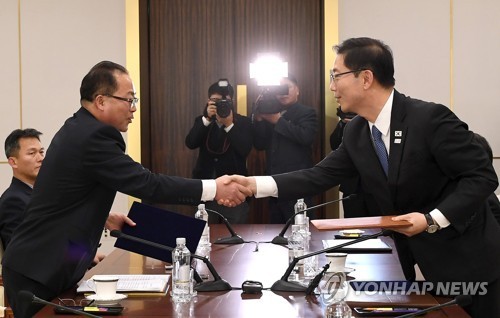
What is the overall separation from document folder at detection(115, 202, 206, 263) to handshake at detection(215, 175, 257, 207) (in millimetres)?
537

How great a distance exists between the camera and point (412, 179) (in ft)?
8.15

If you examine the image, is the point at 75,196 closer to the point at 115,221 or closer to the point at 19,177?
the point at 115,221

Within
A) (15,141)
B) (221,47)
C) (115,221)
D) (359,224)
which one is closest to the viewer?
(359,224)

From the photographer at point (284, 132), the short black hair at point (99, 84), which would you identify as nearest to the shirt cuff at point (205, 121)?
the photographer at point (284, 132)

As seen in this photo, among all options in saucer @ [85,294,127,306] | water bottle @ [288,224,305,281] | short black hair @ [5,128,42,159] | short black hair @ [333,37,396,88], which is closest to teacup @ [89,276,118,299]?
saucer @ [85,294,127,306]

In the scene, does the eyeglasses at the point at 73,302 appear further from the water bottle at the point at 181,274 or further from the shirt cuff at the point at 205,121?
the shirt cuff at the point at 205,121

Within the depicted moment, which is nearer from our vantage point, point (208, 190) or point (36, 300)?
point (36, 300)

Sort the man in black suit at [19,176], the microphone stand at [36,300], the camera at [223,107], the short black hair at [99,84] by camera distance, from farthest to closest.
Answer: the camera at [223,107] → the man in black suit at [19,176] → the short black hair at [99,84] → the microphone stand at [36,300]

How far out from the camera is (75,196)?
2703mm

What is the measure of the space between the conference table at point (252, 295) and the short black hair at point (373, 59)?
29.2 inches

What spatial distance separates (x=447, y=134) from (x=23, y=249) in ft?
5.07

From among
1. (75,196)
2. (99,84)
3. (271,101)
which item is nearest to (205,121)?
(271,101)

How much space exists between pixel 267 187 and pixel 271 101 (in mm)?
2561

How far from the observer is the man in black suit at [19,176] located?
3.68 m
